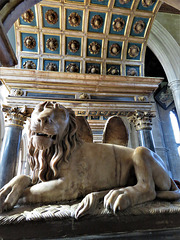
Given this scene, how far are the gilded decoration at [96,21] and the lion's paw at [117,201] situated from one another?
21.5ft

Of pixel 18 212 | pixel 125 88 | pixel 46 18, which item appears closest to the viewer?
pixel 18 212

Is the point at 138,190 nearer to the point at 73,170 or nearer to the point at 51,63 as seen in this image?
the point at 73,170

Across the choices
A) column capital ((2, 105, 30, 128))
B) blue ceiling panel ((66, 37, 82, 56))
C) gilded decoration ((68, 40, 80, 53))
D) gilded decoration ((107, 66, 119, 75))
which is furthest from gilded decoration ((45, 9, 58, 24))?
column capital ((2, 105, 30, 128))

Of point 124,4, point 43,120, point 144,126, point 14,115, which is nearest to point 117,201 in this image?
point 43,120

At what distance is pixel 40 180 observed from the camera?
4.69 ft

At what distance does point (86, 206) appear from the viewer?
43.3 inches

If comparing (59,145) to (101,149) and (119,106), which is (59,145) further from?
(119,106)

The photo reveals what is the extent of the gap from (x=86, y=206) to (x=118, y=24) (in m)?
6.82

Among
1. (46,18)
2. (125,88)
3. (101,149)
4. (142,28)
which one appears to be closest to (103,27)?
(142,28)

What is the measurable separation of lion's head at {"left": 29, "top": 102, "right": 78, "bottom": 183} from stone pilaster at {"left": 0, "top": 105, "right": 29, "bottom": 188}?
386cm

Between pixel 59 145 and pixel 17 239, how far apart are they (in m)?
0.70

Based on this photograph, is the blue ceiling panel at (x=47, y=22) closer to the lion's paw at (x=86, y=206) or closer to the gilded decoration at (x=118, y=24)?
the gilded decoration at (x=118, y=24)

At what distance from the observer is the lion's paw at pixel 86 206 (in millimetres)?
1063

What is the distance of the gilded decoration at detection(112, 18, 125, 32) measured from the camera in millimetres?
6246
